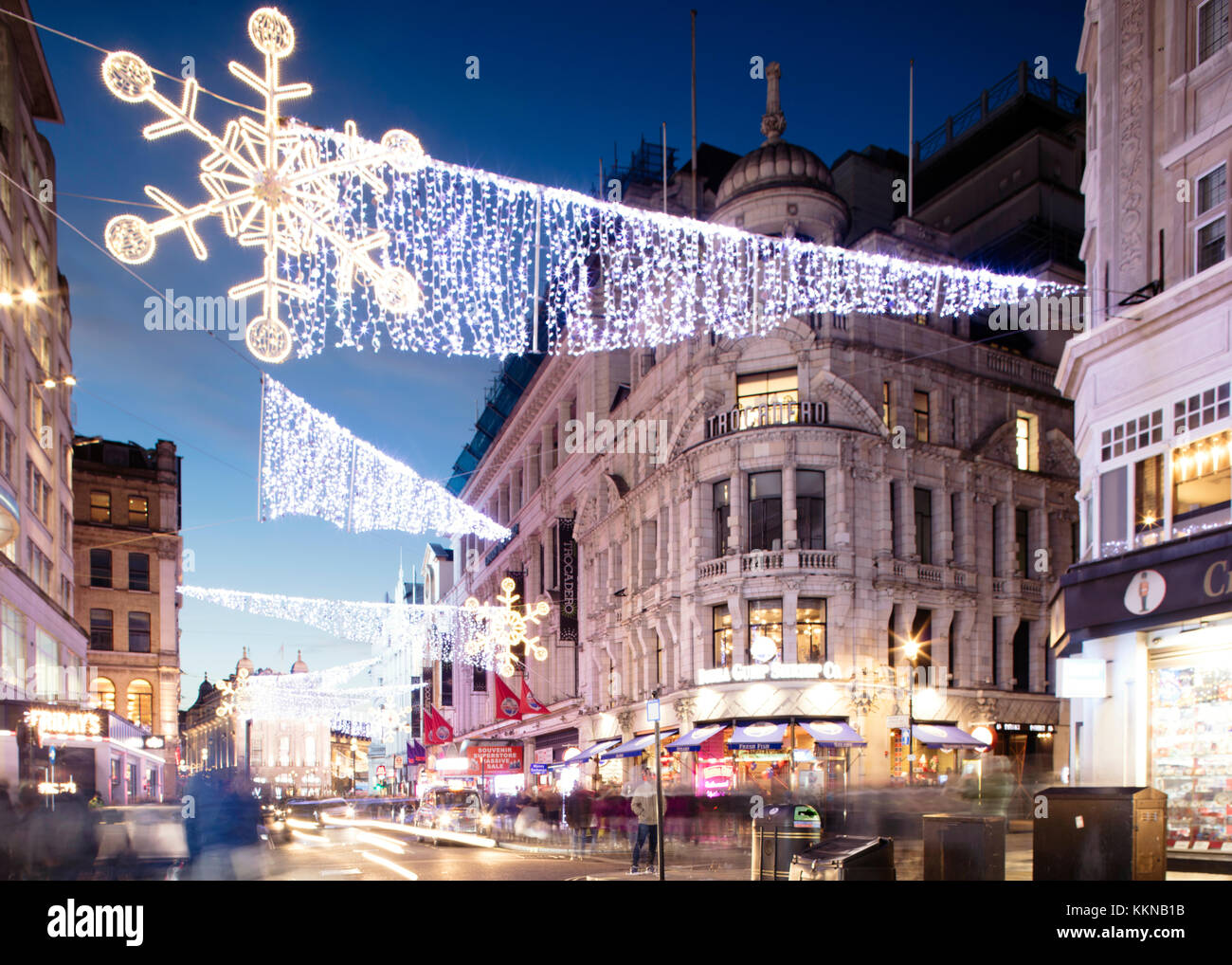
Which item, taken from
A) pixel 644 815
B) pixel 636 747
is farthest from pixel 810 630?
pixel 644 815

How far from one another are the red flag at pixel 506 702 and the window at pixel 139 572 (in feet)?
92.0

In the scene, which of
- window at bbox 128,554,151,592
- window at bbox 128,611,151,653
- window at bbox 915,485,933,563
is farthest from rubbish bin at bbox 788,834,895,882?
window at bbox 128,554,151,592

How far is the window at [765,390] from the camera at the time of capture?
1417 inches

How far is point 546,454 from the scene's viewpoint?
56.5 m

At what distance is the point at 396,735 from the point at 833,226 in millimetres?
101290

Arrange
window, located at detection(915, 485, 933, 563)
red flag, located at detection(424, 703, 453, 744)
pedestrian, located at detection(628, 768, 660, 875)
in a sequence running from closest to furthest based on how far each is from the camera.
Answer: pedestrian, located at detection(628, 768, 660, 875)
window, located at detection(915, 485, 933, 563)
red flag, located at detection(424, 703, 453, 744)

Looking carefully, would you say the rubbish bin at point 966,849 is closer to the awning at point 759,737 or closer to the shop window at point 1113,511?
the shop window at point 1113,511

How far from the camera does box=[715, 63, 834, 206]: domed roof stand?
122 ft

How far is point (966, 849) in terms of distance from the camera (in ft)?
35.2

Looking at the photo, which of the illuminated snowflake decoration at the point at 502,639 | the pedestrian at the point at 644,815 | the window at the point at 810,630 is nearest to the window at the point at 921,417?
the window at the point at 810,630

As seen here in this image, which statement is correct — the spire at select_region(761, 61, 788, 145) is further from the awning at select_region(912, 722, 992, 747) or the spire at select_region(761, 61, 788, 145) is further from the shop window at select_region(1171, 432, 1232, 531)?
the shop window at select_region(1171, 432, 1232, 531)

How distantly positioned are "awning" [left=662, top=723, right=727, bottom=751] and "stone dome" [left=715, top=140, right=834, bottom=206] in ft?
64.3

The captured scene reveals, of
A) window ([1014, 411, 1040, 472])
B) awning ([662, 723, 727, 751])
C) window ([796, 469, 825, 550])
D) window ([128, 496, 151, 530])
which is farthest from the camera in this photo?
window ([128, 496, 151, 530])
